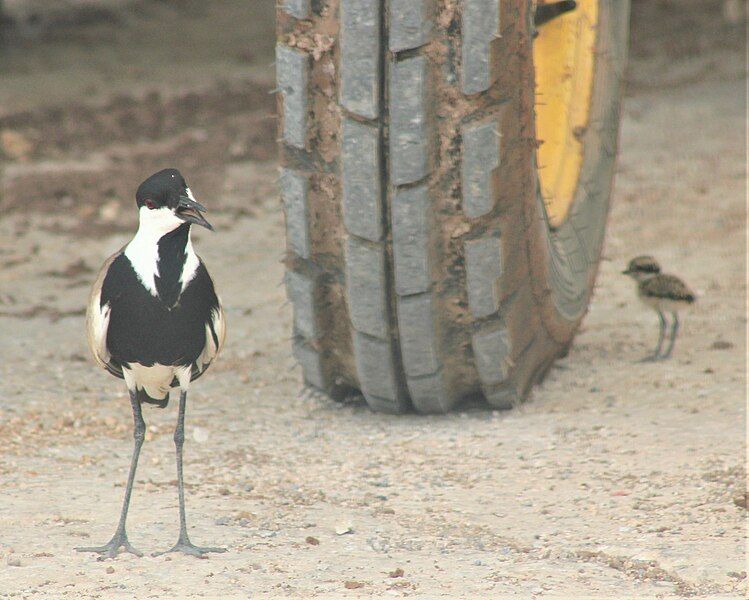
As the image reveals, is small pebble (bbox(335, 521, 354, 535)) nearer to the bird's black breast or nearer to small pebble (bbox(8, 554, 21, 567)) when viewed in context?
the bird's black breast

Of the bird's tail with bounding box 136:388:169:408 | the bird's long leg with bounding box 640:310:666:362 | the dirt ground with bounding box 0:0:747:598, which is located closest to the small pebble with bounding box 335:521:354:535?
the dirt ground with bounding box 0:0:747:598

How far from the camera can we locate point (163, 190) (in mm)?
3053

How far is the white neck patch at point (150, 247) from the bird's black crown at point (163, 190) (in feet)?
0.11

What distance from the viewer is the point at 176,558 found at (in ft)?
10.4

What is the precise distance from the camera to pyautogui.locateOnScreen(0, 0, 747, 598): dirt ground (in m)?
3.08

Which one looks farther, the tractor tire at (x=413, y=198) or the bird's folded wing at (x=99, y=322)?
the tractor tire at (x=413, y=198)

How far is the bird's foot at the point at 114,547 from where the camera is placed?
315cm

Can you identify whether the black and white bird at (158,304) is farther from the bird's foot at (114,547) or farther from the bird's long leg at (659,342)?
the bird's long leg at (659,342)

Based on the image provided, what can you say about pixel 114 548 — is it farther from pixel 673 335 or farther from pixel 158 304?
pixel 673 335

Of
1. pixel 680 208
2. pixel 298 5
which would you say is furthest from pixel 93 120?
pixel 298 5

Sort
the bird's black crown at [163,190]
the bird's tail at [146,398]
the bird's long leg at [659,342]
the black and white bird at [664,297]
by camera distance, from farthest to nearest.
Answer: the black and white bird at [664,297] → the bird's long leg at [659,342] → the bird's tail at [146,398] → the bird's black crown at [163,190]

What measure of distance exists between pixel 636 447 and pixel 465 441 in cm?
52

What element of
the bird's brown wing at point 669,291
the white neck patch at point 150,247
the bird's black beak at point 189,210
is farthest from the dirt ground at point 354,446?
the bird's black beak at point 189,210

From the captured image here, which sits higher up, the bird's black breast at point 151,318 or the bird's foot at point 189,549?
the bird's black breast at point 151,318
